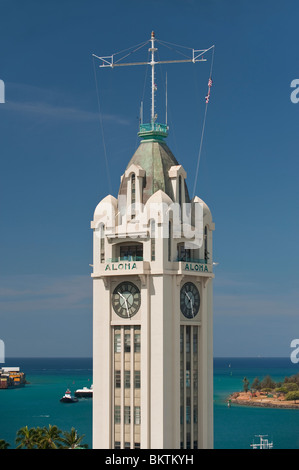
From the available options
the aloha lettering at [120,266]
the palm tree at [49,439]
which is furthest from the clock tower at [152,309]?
the palm tree at [49,439]

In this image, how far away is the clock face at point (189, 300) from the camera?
294 ft

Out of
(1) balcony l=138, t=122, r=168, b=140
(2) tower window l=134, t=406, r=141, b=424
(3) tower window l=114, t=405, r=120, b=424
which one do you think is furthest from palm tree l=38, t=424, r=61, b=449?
(1) balcony l=138, t=122, r=168, b=140

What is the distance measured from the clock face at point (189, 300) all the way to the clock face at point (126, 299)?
170 inches

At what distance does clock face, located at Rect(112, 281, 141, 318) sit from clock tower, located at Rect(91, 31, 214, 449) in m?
0.09

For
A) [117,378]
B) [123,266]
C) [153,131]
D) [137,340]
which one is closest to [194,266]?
[123,266]

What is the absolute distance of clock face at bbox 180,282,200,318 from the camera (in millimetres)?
89625

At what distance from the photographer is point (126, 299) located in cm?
8919

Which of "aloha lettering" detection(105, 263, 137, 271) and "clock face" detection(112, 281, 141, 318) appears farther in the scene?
"clock face" detection(112, 281, 141, 318)

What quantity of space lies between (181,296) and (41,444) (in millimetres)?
27655

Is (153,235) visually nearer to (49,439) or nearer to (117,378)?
(117,378)

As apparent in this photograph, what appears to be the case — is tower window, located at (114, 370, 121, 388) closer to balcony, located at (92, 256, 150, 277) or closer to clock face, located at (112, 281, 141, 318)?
clock face, located at (112, 281, 141, 318)

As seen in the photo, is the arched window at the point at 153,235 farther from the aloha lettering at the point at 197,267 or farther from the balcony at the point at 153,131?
the balcony at the point at 153,131
